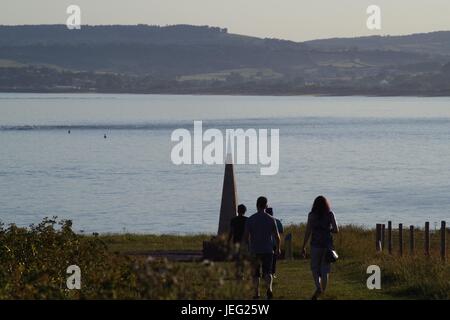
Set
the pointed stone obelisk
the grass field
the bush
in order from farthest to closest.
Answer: the pointed stone obelisk
the grass field
the bush

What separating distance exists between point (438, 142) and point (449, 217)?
64.8 meters

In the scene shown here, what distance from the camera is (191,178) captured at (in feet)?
247

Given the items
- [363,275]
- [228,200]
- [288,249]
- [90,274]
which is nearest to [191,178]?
[288,249]

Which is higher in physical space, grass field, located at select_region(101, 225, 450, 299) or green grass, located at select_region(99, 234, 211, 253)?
grass field, located at select_region(101, 225, 450, 299)

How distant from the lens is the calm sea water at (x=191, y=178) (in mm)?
52438

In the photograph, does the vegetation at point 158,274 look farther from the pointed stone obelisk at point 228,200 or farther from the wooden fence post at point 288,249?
the pointed stone obelisk at point 228,200

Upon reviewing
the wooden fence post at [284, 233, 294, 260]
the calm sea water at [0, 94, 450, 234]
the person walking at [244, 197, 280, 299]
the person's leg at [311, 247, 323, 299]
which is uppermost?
the person walking at [244, 197, 280, 299]

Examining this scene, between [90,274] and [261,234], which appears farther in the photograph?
[261,234]

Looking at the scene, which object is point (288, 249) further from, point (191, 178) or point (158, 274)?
point (191, 178)

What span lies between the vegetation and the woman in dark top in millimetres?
356

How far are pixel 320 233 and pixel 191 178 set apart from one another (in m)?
59.8

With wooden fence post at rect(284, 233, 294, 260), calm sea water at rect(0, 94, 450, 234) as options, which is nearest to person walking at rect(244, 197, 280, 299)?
wooden fence post at rect(284, 233, 294, 260)

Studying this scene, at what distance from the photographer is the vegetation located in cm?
1015

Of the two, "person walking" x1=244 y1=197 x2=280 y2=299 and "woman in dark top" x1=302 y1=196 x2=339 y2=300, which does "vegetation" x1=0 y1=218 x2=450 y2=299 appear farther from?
"person walking" x1=244 y1=197 x2=280 y2=299
